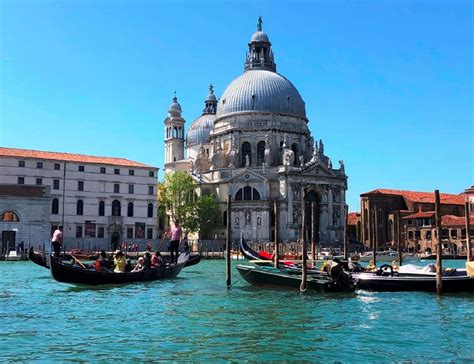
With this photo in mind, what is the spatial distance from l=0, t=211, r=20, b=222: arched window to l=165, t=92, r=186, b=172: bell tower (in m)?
29.9

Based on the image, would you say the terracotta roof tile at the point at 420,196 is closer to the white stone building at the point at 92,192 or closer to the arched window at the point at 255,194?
the arched window at the point at 255,194

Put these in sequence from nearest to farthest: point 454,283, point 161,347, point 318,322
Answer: point 161,347 → point 318,322 → point 454,283

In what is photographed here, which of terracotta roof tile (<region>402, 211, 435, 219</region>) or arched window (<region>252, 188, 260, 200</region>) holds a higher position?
arched window (<region>252, 188, 260, 200</region>)

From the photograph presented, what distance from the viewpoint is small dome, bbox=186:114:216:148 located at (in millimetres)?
65562

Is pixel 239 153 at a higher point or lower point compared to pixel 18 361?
higher

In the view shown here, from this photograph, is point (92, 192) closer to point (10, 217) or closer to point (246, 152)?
point (10, 217)

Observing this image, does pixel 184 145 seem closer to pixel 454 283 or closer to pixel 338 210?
pixel 338 210

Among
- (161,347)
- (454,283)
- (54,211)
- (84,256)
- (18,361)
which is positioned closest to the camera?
(18,361)

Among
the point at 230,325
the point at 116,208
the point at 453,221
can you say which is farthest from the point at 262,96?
the point at 230,325

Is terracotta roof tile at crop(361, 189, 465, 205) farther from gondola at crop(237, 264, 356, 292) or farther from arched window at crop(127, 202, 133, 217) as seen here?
gondola at crop(237, 264, 356, 292)

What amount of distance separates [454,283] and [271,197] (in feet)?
115

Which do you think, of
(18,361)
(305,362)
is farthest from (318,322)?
(18,361)

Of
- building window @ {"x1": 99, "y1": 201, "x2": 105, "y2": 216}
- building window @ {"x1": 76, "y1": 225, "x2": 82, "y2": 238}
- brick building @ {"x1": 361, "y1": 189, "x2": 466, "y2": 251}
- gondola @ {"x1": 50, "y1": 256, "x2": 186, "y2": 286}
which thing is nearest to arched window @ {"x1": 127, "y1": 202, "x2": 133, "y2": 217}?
building window @ {"x1": 99, "y1": 201, "x2": 105, "y2": 216}

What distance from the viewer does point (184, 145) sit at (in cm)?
6744
